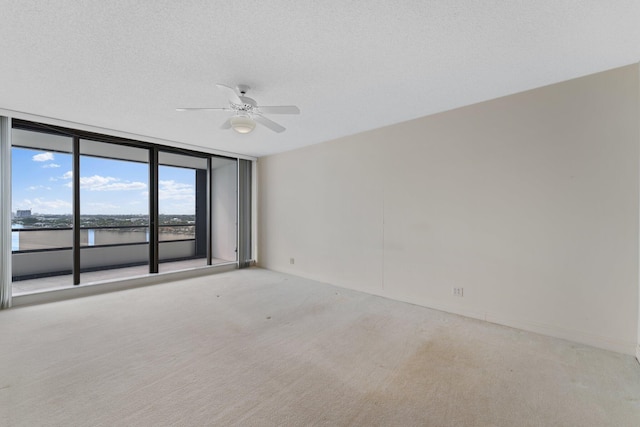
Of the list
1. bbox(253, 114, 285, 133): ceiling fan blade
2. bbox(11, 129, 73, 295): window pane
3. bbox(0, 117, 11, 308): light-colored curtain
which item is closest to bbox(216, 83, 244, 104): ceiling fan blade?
bbox(253, 114, 285, 133): ceiling fan blade

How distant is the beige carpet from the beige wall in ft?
1.35

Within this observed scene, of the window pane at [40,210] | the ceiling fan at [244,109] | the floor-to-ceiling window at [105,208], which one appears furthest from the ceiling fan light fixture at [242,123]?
the window pane at [40,210]

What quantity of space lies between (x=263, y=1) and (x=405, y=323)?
311cm

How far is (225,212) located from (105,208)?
8.16 feet

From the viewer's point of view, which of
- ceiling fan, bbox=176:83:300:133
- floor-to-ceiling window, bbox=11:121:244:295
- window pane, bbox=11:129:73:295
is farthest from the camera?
window pane, bbox=11:129:73:295

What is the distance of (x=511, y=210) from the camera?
2.86 metres

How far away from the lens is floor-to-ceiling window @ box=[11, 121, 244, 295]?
421 centimetres

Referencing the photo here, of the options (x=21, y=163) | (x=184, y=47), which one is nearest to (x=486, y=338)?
(x=184, y=47)

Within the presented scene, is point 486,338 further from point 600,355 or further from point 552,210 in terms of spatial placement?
point 552,210

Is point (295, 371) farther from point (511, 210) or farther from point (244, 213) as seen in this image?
point (244, 213)

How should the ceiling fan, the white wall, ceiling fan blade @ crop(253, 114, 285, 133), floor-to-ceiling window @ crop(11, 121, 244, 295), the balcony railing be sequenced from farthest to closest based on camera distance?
the white wall
the balcony railing
floor-to-ceiling window @ crop(11, 121, 244, 295)
ceiling fan blade @ crop(253, 114, 285, 133)
the ceiling fan

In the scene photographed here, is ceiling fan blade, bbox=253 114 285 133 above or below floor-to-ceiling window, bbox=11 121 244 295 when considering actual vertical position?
above

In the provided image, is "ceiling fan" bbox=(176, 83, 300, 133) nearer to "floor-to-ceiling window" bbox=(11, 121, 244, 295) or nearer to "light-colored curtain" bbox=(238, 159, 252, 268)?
"floor-to-ceiling window" bbox=(11, 121, 244, 295)

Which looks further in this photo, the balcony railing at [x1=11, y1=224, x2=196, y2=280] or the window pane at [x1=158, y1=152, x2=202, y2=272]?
the window pane at [x1=158, y1=152, x2=202, y2=272]
